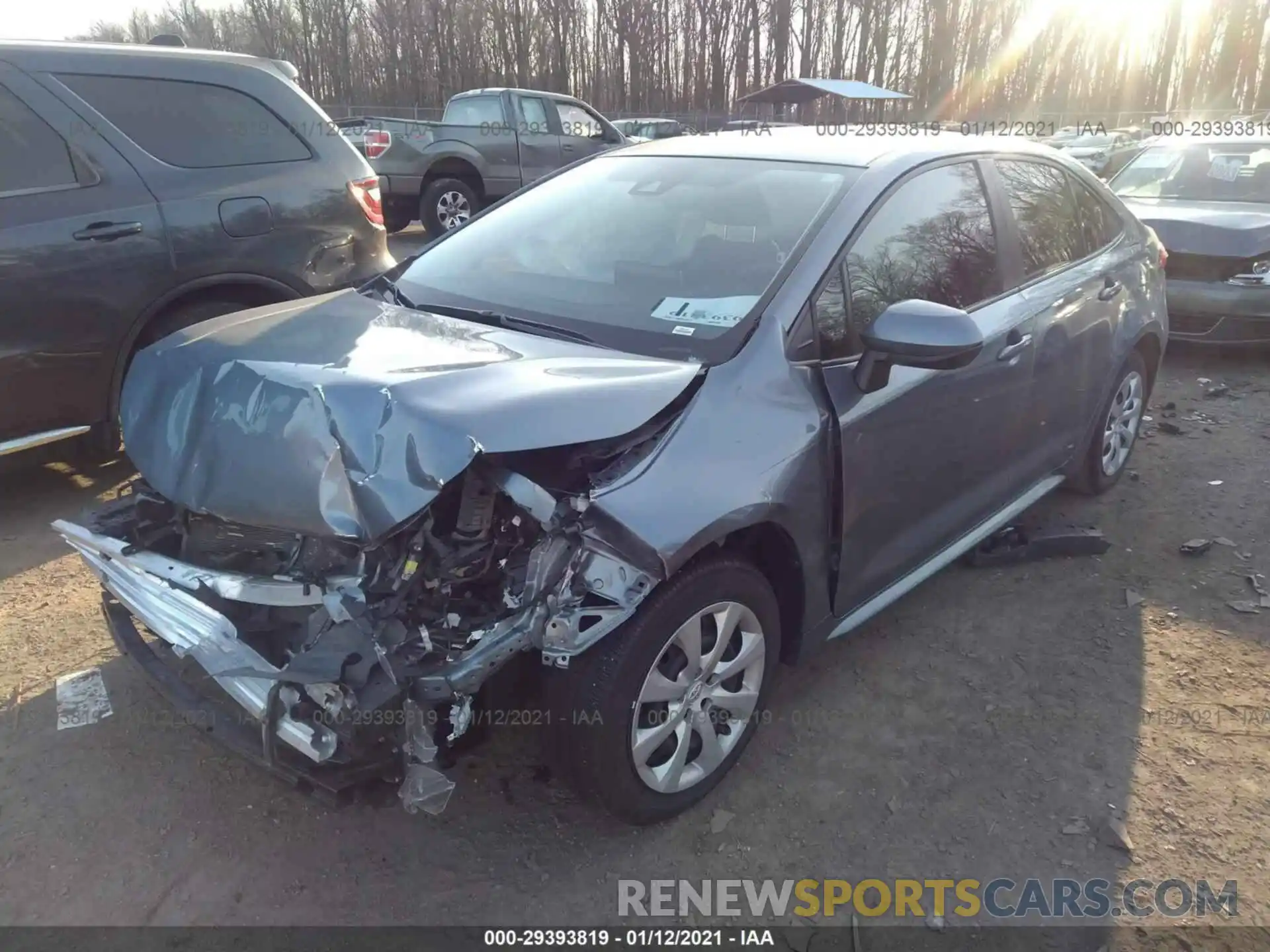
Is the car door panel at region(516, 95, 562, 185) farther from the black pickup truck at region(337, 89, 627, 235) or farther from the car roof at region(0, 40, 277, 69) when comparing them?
the car roof at region(0, 40, 277, 69)

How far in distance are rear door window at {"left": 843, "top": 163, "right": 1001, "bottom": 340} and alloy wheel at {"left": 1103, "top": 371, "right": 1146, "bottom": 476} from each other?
61.8 inches

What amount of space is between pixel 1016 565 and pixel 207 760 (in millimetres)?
3279

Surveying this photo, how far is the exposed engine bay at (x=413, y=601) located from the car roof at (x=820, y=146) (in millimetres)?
1303

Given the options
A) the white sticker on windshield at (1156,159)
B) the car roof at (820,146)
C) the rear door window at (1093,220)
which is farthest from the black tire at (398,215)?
the rear door window at (1093,220)

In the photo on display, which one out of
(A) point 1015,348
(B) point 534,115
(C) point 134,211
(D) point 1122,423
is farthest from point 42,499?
(B) point 534,115

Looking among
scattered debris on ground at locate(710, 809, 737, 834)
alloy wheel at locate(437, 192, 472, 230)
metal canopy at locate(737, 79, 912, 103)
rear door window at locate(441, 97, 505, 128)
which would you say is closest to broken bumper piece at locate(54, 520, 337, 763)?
scattered debris on ground at locate(710, 809, 737, 834)

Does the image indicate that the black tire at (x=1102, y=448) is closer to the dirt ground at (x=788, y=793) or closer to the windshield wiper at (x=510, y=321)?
the dirt ground at (x=788, y=793)

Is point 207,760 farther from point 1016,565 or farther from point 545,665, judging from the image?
point 1016,565

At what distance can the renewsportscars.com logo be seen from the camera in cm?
230

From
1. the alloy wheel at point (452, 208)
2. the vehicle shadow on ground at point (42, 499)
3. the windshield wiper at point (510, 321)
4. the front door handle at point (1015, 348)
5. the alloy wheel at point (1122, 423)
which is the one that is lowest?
the vehicle shadow on ground at point (42, 499)

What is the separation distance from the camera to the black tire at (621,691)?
Answer: 2.17 meters

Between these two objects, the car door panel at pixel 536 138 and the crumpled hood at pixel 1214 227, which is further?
the car door panel at pixel 536 138

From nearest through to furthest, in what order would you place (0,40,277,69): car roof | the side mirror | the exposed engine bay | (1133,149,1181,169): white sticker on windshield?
the exposed engine bay, the side mirror, (0,40,277,69): car roof, (1133,149,1181,169): white sticker on windshield

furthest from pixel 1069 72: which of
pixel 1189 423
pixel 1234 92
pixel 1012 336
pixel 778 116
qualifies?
pixel 1012 336
